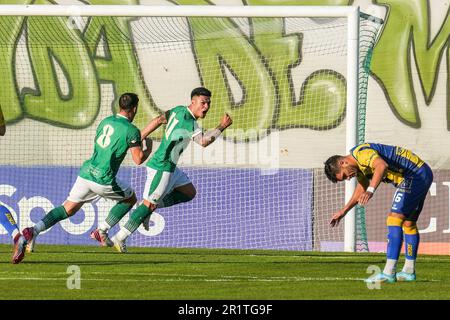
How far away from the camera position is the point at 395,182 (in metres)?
12.4

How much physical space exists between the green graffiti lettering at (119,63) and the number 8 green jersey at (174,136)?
8.96m

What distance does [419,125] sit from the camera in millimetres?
26141

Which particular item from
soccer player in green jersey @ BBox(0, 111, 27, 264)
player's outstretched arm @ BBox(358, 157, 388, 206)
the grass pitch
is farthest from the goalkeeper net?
player's outstretched arm @ BBox(358, 157, 388, 206)

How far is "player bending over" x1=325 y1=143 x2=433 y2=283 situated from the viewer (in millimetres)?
11711

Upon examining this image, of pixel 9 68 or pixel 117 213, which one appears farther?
pixel 9 68

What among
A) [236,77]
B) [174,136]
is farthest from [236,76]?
[174,136]

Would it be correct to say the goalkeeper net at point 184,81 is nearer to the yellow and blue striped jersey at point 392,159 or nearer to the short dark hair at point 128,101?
the short dark hair at point 128,101

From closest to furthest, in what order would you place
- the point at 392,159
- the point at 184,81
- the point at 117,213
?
the point at 392,159
the point at 117,213
the point at 184,81

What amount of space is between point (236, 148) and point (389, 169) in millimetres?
12689

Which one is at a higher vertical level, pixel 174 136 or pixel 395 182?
pixel 174 136

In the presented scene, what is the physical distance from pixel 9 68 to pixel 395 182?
14322mm

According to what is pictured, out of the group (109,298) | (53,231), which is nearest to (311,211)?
(53,231)

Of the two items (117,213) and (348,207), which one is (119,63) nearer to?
(117,213)

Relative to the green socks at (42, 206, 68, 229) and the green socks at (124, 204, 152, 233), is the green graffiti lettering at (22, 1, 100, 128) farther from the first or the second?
the green socks at (42, 206, 68, 229)
